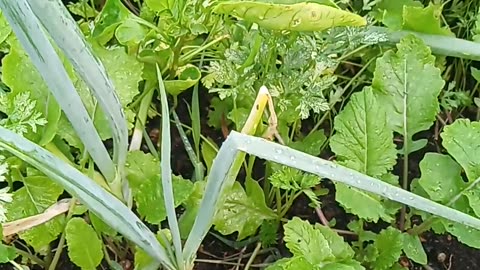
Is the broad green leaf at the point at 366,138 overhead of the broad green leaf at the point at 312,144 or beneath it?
overhead

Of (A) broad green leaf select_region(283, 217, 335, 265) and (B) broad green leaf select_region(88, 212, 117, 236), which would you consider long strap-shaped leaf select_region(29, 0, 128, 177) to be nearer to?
(B) broad green leaf select_region(88, 212, 117, 236)

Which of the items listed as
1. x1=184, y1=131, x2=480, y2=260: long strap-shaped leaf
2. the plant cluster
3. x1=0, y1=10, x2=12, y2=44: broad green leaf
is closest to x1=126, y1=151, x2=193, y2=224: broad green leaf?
the plant cluster

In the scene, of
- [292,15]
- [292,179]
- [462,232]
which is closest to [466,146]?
[462,232]

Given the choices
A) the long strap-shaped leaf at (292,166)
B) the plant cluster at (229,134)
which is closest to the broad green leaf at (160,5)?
the plant cluster at (229,134)

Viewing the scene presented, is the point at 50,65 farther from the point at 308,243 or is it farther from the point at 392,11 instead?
the point at 392,11

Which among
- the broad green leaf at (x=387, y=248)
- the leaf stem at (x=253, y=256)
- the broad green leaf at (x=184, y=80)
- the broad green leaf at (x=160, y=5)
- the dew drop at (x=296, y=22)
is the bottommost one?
the leaf stem at (x=253, y=256)

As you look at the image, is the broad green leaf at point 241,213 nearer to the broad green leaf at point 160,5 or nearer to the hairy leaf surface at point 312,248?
the hairy leaf surface at point 312,248
